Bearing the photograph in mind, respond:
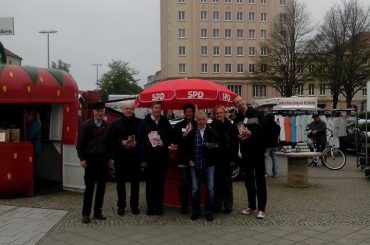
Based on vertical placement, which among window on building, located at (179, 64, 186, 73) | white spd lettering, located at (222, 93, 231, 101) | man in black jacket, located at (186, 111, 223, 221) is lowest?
man in black jacket, located at (186, 111, 223, 221)

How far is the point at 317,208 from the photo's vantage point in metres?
8.39

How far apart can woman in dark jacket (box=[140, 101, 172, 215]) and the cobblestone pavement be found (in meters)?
0.30

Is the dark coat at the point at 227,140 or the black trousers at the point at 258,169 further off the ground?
the dark coat at the point at 227,140

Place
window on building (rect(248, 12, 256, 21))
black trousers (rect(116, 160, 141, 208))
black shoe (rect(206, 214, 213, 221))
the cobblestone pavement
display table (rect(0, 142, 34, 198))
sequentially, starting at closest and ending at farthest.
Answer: the cobblestone pavement → black shoe (rect(206, 214, 213, 221)) → black trousers (rect(116, 160, 141, 208)) → display table (rect(0, 142, 34, 198)) → window on building (rect(248, 12, 256, 21))

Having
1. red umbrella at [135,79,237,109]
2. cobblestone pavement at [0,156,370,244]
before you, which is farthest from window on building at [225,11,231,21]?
red umbrella at [135,79,237,109]

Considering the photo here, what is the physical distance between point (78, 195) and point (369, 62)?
4273 cm

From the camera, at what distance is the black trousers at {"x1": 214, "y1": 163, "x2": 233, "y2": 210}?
7.73m

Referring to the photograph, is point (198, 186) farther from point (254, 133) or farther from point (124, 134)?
point (124, 134)

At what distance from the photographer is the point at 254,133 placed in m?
7.45

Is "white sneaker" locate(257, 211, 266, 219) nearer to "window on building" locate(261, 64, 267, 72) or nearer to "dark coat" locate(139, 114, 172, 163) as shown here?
"dark coat" locate(139, 114, 172, 163)

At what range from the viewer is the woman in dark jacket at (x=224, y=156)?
7.59 m

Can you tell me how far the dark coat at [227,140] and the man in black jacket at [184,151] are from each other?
1.35 ft

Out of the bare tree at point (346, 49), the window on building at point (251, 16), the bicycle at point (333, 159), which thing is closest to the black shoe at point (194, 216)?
the bicycle at point (333, 159)

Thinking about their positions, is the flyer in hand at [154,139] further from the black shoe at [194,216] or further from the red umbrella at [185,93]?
the black shoe at [194,216]
